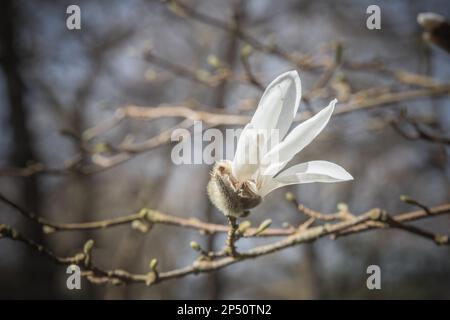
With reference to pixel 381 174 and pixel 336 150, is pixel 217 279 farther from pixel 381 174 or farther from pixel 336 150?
pixel 381 174

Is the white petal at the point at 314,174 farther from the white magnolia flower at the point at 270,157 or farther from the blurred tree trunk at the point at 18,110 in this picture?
the blurred tree trunk at the point at 18,110

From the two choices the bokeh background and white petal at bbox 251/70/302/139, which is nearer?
white petal at bbox 251/70/302/139

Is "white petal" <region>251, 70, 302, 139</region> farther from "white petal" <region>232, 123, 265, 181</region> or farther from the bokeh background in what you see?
the bokeh background

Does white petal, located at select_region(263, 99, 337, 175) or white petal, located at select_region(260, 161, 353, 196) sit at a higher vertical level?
white petal, located at select_region(263, 99, 337, 175)

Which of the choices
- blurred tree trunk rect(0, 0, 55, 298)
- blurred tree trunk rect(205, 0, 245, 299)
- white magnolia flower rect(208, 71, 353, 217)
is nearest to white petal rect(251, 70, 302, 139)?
white magnolia flower rect(208, 71, 353, 217)

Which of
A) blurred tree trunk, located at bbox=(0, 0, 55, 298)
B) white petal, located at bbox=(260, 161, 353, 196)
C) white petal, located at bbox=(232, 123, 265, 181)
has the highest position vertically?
blurred tree trunk, located at bbox=(0, 0, 55, 298)

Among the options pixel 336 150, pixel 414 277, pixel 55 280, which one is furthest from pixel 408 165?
pixel 55 280

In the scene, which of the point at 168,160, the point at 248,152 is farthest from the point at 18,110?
the point at 248,152
